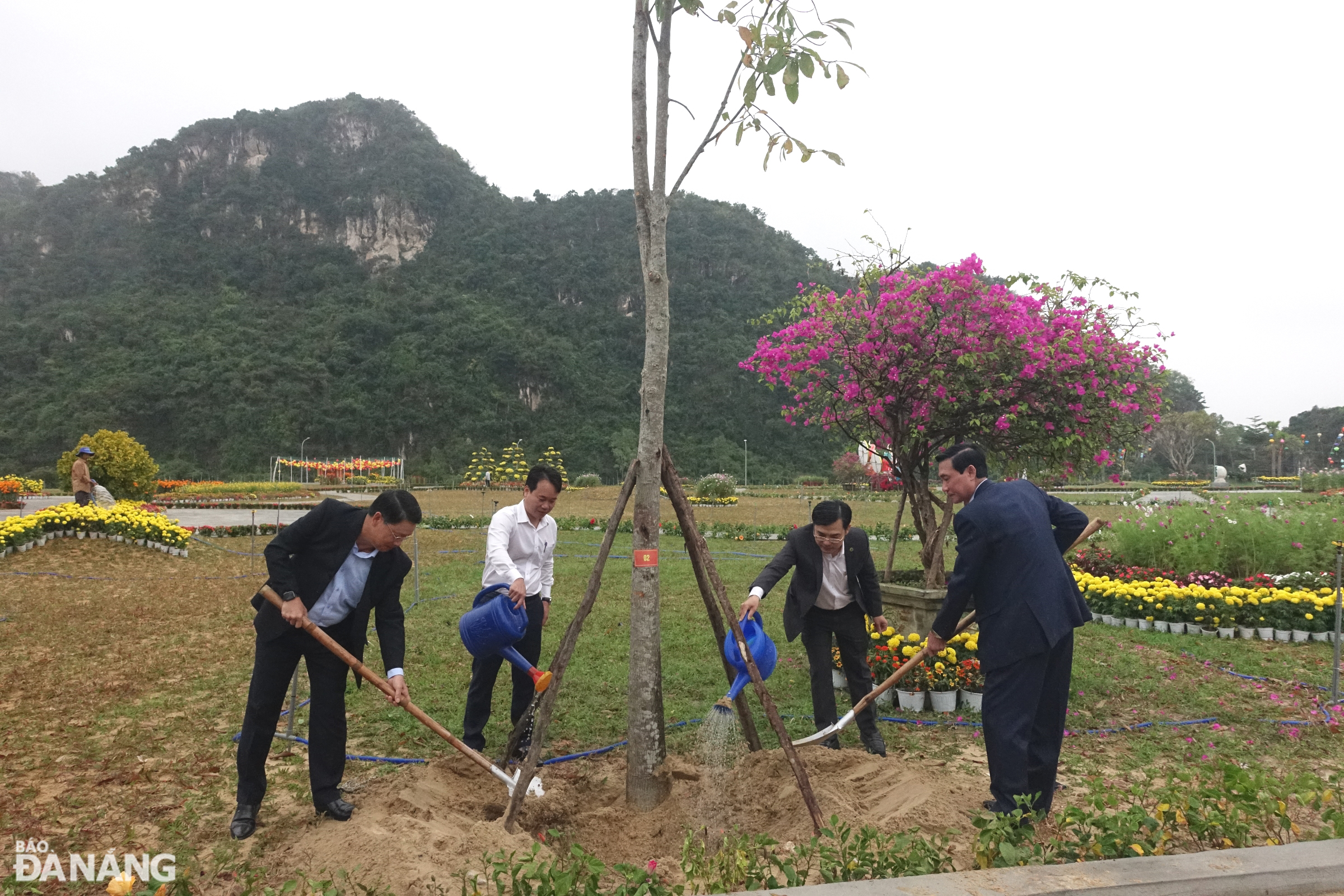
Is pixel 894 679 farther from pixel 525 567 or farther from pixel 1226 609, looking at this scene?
pixel 1226 609

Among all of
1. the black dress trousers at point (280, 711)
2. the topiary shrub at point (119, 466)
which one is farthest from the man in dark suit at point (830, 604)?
the topiary shrub at point (119, 466)

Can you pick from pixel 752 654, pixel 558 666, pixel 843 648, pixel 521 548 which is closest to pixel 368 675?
pixel 558 666

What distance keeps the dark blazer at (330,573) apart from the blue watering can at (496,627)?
349 millimetres

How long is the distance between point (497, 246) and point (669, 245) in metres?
18.1

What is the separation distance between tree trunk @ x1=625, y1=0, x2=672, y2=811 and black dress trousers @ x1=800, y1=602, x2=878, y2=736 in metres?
1.03

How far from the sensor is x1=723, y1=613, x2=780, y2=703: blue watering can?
3.71m

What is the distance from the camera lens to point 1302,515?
10.6 metres

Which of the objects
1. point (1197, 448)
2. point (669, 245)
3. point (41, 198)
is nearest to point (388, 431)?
point (669, 245)

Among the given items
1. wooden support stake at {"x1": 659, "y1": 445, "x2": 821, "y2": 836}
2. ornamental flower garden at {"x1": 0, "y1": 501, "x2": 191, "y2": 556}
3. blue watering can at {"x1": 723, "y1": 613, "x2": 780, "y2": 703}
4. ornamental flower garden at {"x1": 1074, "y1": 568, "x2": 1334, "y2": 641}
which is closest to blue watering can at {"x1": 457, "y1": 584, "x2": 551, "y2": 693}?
blue watering can at {"x1": 723, "y1": 613, "x2": 780, "y2": 703}

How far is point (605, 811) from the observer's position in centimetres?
368

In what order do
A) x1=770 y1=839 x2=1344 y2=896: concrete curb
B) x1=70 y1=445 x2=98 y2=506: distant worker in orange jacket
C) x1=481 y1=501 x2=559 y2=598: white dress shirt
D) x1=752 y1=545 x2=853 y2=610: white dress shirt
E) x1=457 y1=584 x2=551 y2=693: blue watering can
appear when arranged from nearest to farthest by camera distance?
x1=770 y1=839 x2=1344 y2=896: concrete curb → x1=457 y1=584 x2=551 y2=693: blue watering can → x1=481 y1=501 x2=559 y2=598: white dress shirt → x1=752 y1=545 x2=853 y2=610: white dress shirt → x1=70 y1=445 x2=98 y2=506: distant worker in orange jacket

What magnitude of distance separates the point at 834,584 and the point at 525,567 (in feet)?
5.82

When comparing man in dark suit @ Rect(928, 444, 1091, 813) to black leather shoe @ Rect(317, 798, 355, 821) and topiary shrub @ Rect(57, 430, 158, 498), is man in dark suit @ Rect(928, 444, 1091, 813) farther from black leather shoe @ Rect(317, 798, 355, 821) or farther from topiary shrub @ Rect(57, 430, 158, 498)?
topiary shrub @ Rect(57, 430, 158, 498)

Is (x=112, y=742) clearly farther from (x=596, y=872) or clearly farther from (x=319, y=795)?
(x=596, y=872)
